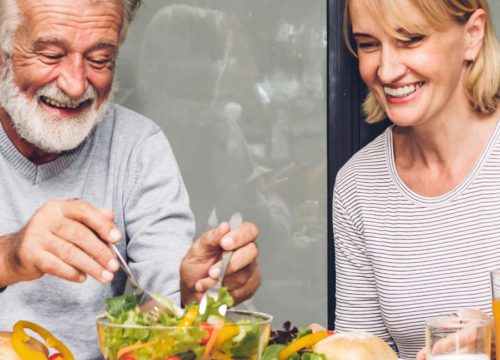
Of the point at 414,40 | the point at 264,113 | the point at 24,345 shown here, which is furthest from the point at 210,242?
the point at 264,113

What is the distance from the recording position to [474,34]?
77.2 inches

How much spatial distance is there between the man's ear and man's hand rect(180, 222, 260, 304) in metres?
0.84

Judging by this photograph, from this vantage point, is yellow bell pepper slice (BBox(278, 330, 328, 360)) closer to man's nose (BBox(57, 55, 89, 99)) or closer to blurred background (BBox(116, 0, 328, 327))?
man's nose (BBox(57, 55, 89, 99))

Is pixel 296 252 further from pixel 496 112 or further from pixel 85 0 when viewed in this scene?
pixel 85 0

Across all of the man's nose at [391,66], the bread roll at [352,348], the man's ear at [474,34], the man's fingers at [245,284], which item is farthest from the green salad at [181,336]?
the man's ear at [474,34]

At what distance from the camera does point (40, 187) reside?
1.99m

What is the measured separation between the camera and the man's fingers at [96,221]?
1206mm

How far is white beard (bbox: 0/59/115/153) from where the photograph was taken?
6.36ft

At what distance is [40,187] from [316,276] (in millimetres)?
1012

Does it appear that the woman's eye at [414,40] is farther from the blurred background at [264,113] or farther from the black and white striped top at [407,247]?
the blurred background at [264,113]

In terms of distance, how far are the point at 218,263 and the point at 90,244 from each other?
0.30 meters

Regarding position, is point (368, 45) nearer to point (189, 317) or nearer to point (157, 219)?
point (157, 219)

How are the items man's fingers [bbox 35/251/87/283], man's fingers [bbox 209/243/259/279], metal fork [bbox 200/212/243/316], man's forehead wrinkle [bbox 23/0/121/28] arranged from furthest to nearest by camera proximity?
man's forehead wrinkle [bbox 23/0/121/28] < man's fingers [bbox 209/243/259/279] < man's fingers [bbox 35/251/87/283] < metal fork [bbox 200/212/243/316]

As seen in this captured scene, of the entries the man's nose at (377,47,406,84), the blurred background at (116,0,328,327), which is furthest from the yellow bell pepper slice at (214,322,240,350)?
the blurred background at (116,0,328,327)
